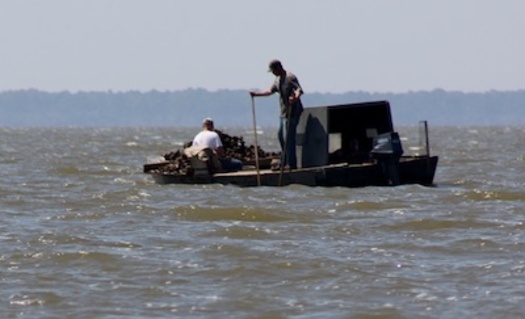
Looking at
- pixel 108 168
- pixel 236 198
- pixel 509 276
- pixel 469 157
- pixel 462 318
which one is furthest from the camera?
pixel 469 157

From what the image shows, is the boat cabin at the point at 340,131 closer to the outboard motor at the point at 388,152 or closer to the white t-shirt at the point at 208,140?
the outboard motor at the point at 388,152

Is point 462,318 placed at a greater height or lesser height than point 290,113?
lesser

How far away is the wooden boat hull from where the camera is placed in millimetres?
24141

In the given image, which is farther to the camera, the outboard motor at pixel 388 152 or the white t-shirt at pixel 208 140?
the white t-shirt at pixel 208 140

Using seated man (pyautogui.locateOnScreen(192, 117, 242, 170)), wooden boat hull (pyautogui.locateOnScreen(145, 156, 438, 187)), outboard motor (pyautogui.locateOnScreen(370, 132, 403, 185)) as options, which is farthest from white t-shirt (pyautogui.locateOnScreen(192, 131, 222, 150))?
outboard motor (pyautogui.locateOnScreen(370, 132, 403, 185))

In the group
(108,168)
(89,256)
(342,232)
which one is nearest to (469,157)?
(108,168)

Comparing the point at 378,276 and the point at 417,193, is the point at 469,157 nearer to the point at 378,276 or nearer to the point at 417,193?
the point at 417,193

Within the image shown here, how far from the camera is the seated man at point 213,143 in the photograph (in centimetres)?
2517

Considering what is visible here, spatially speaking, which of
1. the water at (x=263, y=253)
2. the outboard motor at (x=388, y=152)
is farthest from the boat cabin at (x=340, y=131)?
the water at (x=263, y=253)

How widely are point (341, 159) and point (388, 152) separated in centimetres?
174

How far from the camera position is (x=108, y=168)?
115ft

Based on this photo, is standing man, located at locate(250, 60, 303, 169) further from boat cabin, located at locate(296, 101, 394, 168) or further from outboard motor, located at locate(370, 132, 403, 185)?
outboard motor, located at locate(370, 132, 403, 185)

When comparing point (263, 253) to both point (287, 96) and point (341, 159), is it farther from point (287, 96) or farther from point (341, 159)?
point (341, 159)

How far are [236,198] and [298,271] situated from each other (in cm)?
783
